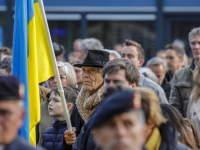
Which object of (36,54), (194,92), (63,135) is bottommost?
(63,135)

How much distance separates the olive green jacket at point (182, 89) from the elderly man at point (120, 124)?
4555mm

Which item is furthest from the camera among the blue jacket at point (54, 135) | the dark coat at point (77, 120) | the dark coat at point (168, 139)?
the blue jacket at point (54, 135)

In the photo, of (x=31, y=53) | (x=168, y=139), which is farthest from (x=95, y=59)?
(x=168, y=139)

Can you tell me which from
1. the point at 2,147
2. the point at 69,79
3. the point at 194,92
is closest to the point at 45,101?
→ the point at 69,79

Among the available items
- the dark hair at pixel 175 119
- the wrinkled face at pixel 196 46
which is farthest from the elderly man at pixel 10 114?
the wrinkled face at pixel 196 46

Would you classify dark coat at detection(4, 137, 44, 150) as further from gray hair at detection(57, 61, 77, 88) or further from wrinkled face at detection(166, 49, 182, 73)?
wrinkled face at detection(166, 49, 182, 73)

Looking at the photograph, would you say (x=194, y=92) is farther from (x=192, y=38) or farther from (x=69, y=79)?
(x=69, y=79)

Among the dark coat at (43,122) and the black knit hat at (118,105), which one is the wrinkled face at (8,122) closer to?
the black knit hat at (118,105)

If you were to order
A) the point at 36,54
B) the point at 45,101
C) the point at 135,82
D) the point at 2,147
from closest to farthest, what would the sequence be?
1. the point at 2,147
2. the point at 135,82
3. the point at 36,54
4. the point at 45,101

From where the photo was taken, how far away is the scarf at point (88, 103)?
604 centimetres

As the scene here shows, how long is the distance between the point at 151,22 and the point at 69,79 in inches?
311

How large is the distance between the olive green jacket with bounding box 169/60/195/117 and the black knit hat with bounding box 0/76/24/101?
4.71 meters

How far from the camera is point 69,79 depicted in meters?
8.09

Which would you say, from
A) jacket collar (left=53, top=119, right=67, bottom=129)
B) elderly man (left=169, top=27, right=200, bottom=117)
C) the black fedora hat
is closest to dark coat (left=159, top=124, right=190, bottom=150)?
the black fedora hat
